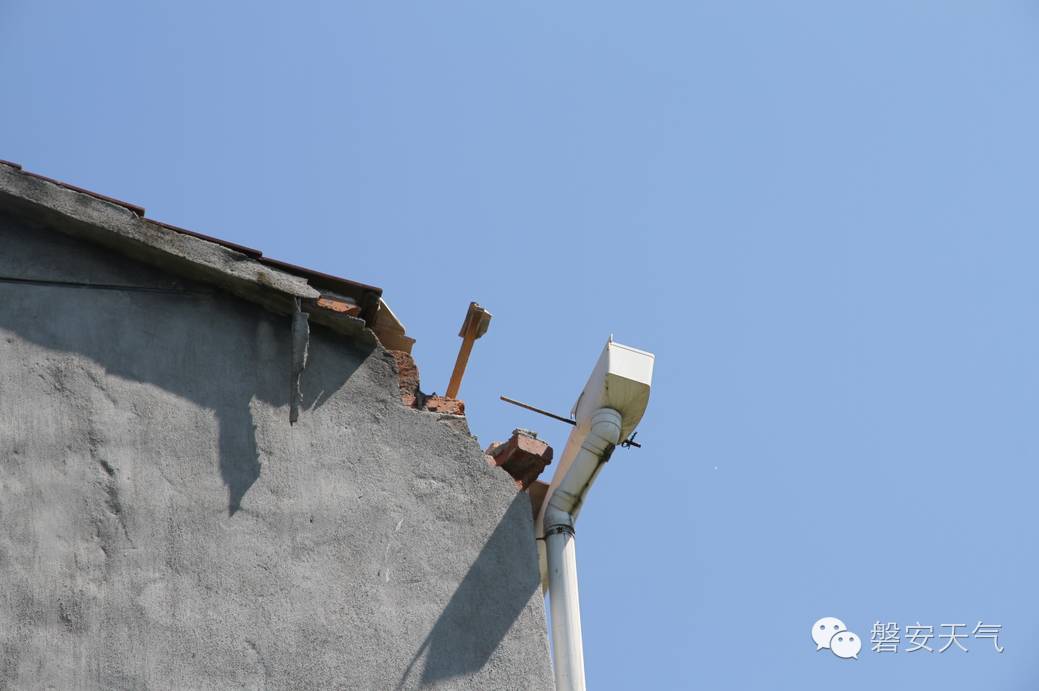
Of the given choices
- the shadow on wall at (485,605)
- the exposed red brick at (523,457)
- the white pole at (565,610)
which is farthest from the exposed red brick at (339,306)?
the white pole at (565,610)

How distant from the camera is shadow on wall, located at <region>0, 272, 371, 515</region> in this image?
6418mm

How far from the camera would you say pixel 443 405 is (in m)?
7.05

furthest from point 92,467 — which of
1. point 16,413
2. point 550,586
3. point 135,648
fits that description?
point 550,586

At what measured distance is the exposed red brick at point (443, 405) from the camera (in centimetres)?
701

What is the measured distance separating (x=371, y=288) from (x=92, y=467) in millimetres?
1684

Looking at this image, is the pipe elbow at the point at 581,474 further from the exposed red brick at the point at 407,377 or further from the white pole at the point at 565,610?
the exposed red brick at the point at 407,377

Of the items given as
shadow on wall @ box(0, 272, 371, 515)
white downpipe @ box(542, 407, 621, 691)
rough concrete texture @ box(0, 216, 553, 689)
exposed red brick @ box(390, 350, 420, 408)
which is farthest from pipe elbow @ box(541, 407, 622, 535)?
shadow on wall @ box(0, 272, 371, 515)

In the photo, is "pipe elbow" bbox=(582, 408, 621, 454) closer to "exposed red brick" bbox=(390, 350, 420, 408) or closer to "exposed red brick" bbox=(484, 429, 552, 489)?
"exposed red brick" bbox=(484, 429, 552, 489)

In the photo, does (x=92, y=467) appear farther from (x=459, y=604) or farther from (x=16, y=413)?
(x=459, y=604)

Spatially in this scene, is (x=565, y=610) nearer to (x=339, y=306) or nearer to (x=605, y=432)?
(x=605, y=432)

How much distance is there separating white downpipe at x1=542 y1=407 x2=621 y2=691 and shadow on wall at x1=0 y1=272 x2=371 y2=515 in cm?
122

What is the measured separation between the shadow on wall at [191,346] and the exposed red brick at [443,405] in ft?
1.34

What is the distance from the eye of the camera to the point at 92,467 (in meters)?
6.13

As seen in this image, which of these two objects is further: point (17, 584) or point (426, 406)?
point (426, 406)
